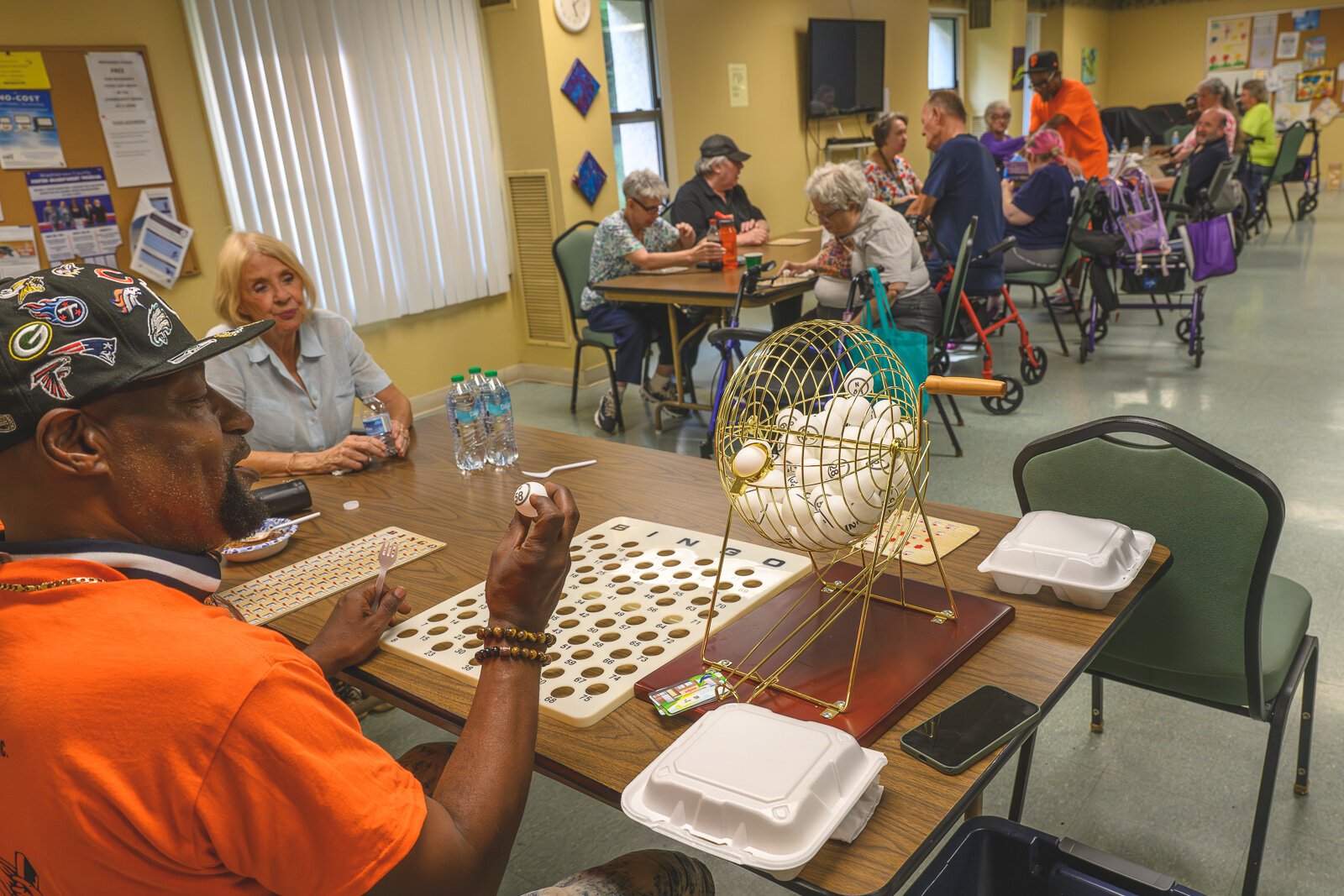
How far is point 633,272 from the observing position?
15.6 ft

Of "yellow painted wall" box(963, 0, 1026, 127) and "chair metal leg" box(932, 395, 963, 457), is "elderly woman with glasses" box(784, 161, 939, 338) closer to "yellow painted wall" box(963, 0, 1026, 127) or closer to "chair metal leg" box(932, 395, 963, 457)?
"chair metal leg" box(932, 395, 963, 457)

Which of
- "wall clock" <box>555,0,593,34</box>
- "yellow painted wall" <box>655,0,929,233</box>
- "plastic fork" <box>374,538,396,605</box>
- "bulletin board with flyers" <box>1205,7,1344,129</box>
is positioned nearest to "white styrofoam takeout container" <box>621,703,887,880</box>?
"plastic fork" <box>374,538,396,605</box>

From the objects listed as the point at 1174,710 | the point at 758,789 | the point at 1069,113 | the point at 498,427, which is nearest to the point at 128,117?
the point at 498,427

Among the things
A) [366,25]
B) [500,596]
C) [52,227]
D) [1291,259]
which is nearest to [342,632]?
[500,596]

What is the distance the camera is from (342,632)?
4.33 ft

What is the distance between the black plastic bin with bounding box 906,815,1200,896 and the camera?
3.55 ft

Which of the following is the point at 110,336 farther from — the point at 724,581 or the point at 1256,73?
the point at 1256,73

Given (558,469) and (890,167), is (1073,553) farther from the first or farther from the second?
(890,167)

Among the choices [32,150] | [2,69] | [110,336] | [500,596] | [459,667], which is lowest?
[459,667]

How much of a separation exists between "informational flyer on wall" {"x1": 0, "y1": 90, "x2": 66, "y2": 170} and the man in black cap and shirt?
2.95m

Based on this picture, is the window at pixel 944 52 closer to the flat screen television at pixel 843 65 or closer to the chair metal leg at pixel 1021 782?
the flat screen television at pixel 843 65

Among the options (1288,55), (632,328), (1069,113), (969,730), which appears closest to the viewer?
(969,730)

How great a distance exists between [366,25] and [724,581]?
14.2ft

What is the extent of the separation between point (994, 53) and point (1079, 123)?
201 inches
